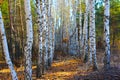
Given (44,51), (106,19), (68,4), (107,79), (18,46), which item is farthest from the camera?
(68,4)

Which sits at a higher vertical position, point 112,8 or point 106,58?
point 112,8

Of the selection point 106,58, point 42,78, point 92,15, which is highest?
point 92,15

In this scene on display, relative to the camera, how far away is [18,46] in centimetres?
2702

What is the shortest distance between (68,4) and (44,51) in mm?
27107

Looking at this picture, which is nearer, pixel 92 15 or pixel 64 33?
pixel 92 15

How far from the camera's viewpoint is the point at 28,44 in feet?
39.9

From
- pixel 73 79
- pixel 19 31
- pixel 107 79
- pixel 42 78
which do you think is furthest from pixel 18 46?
pixel 107 79

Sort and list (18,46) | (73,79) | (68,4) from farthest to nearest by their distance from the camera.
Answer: (68,4) → (18,46) → (73,79)

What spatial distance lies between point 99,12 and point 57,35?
29.8 feet

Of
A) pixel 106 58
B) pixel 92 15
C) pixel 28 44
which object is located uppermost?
pixel 92 15

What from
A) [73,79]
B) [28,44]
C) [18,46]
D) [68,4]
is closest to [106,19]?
[73,79]

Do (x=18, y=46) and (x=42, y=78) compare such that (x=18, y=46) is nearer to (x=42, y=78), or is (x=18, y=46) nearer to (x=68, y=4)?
(x=42, y=78)

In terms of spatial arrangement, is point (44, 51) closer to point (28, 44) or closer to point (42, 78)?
point (42, 78)

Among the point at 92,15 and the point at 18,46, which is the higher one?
the point at 92,15
